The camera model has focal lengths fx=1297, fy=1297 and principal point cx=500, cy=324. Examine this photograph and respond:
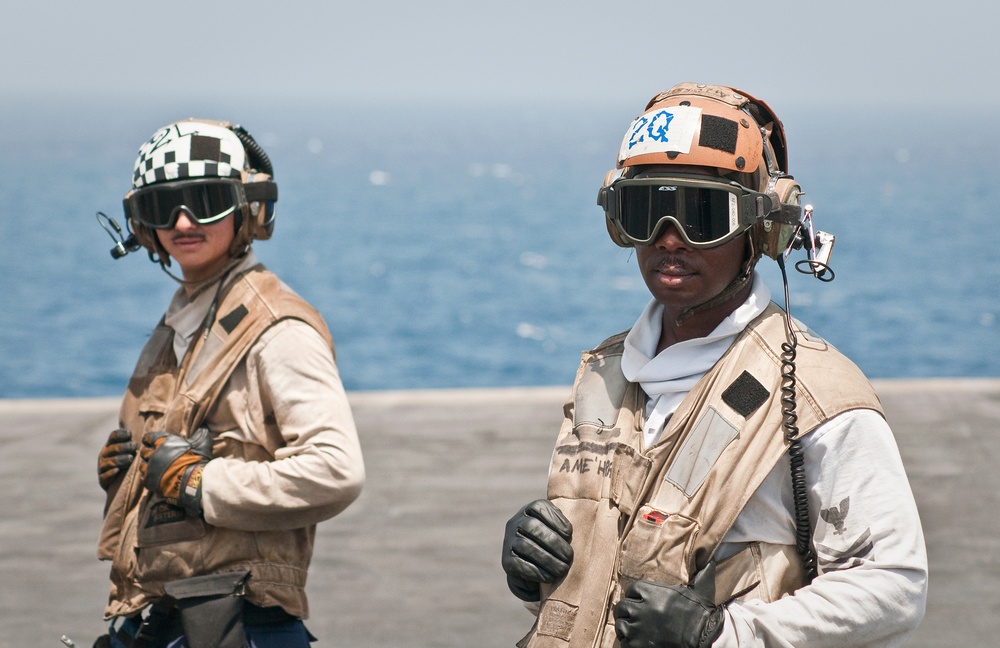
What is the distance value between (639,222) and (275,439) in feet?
4.47

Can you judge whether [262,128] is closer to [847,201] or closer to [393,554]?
[847,201]

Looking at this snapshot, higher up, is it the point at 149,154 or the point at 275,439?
the point at 149,154

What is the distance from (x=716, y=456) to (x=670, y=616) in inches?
12.1

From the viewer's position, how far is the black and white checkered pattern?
12.0 feet

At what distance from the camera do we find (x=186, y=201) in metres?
3.62

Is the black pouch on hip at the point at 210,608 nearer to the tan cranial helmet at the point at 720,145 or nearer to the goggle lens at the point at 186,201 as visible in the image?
the goggle lens at the point at 186,201

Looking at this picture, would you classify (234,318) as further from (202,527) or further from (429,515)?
(429,515)

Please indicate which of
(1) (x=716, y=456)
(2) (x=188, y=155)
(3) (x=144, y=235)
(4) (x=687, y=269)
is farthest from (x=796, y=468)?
(3) (x=144, y=235)

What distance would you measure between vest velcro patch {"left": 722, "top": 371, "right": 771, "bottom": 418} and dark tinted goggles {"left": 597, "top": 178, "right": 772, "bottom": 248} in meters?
0.27

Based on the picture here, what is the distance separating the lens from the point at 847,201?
61.1m

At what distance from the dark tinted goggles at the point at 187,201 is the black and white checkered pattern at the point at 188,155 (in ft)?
0.11

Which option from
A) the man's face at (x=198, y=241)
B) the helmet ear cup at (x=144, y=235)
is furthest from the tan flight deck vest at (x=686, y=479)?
the helmet ear cup at (x=144, y=235)

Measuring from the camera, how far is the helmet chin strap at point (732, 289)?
8.57ft

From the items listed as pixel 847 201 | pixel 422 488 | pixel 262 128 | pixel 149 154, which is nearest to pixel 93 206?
pixel 847 201
